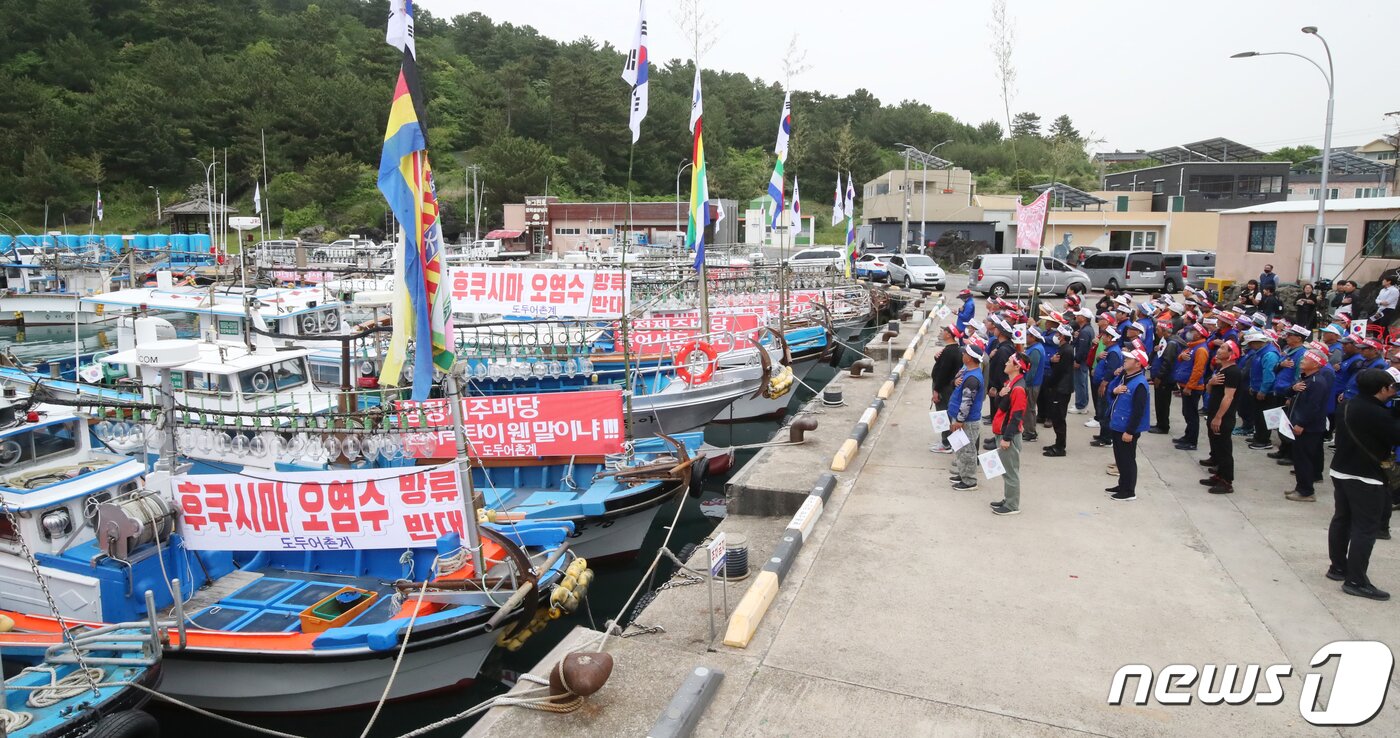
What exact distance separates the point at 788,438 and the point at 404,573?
20.8 ft

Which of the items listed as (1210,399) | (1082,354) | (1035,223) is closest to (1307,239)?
(1035,223)

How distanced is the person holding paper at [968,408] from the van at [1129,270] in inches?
1027

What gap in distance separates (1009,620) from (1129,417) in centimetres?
344

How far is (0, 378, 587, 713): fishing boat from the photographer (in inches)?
291

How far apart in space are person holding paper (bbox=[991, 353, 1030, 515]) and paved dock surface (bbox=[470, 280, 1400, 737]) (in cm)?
23

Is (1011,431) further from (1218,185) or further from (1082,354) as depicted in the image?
(1218,185)

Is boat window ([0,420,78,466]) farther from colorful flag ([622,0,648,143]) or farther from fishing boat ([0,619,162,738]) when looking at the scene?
colorful flag ([622,0,648,143])


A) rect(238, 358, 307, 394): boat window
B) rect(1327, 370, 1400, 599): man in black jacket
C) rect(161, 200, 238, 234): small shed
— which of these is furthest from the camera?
rect(161, 200, 238, 234): small shed

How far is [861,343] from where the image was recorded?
28.3m

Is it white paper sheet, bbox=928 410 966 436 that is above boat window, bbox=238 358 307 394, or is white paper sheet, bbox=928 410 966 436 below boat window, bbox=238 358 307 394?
below

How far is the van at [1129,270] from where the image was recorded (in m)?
32.8

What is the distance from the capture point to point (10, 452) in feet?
27.0

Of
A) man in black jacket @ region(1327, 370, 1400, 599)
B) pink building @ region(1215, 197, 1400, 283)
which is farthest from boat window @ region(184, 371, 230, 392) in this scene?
pink building @ region(1215, 197, 1400, 283)

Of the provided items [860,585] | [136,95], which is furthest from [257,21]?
[860,585]
